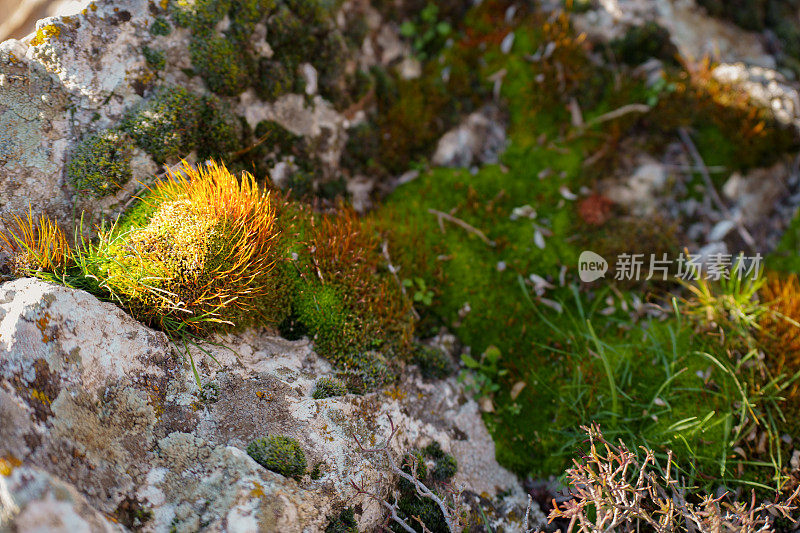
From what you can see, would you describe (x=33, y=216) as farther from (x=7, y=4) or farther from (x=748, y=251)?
(x=748, y=251)

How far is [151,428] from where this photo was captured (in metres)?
2.83

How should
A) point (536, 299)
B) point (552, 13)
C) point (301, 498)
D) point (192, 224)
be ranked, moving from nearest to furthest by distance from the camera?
point (301, 498)
point (192, 224)
point (536, 299)
point (552, 13)

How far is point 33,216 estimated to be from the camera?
3268 mm

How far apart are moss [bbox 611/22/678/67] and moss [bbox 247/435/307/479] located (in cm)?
558

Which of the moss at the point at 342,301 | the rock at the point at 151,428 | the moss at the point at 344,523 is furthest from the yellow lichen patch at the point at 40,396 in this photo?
the moss at the point at 344,523

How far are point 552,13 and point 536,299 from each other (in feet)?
11.7

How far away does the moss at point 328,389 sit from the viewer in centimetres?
336

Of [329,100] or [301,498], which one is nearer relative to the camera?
[301,498]

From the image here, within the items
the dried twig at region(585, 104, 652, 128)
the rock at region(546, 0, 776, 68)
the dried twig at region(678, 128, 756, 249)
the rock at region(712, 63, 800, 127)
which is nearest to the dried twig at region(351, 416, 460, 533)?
the dried twig at region(585, 104, 652, 128)

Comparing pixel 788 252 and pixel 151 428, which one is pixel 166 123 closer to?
pixel 151 428

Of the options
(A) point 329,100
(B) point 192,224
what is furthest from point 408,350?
(A) point 329,100

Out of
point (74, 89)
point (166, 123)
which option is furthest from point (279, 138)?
point (74, 89)

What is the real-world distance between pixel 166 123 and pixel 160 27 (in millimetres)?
864

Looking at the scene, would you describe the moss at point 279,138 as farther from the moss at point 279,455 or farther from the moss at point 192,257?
the moss at point 279,455
